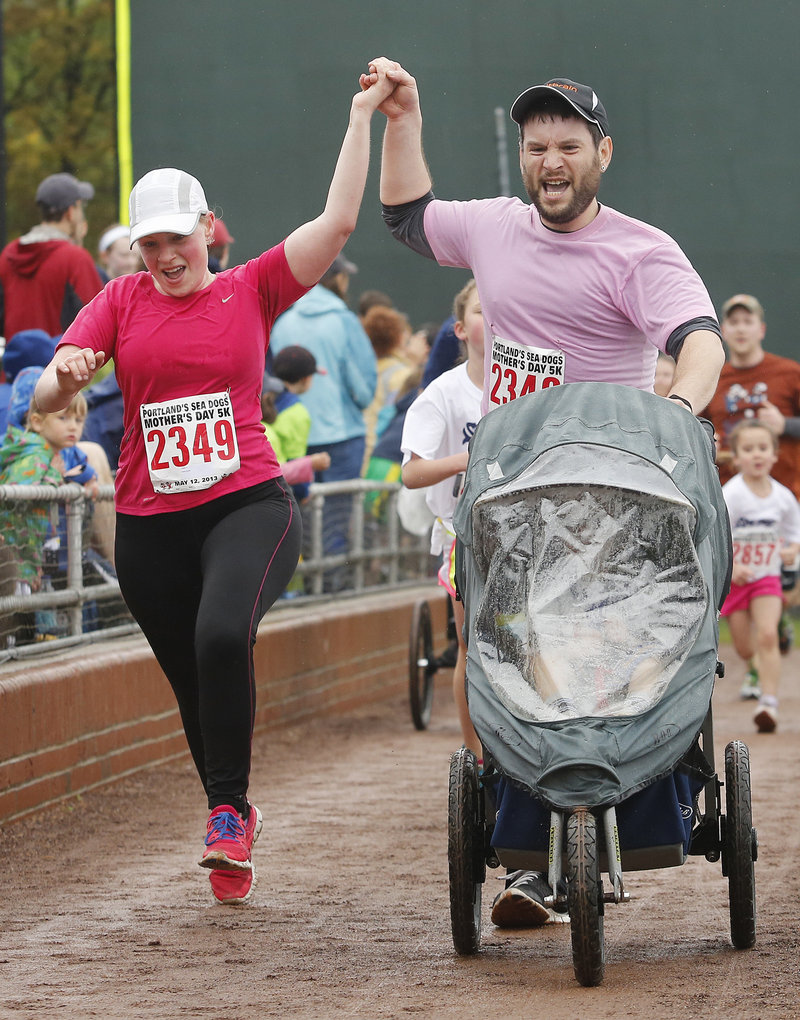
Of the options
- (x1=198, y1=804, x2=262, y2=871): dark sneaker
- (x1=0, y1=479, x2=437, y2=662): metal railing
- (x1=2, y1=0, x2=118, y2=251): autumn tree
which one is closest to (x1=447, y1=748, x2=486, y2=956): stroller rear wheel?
(x1=198, y1=804, x2=262, y2=871): dark sneaker

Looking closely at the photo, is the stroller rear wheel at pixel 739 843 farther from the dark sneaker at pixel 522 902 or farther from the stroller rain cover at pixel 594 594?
the dark sneaker at pixel 522 902

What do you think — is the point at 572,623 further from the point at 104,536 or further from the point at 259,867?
the point at 104,536

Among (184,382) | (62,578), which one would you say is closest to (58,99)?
(62,578)

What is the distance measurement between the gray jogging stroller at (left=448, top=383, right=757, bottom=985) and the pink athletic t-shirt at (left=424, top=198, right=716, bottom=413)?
0.43 m

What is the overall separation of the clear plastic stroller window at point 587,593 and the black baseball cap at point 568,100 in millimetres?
1144

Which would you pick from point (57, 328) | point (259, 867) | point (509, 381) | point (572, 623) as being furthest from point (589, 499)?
point (57, 328)

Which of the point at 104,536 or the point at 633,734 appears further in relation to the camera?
the point at 104,536

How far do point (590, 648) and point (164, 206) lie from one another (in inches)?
81.3

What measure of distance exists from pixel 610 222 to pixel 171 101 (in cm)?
1210

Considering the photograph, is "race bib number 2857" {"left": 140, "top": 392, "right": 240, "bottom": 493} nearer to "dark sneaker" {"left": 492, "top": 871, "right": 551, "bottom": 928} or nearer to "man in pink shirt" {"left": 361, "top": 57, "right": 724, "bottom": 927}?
"man in pink shirt" {"left": 361, "top": 57, "right": 724, "bottom": 927}

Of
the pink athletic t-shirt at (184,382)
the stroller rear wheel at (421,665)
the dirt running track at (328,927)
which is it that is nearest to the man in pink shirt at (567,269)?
the pink athletic t-shirt at (184,382)

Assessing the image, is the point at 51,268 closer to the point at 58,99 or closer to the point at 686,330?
the point at 686,330

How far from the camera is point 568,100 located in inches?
221

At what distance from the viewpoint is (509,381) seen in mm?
5836
